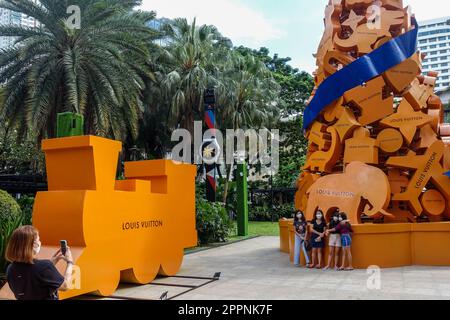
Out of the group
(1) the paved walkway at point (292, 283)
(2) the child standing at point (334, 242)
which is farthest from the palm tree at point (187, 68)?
(2) the child standing at point (334, 242)

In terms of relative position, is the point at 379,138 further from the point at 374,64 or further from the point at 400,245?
the point at 400,245

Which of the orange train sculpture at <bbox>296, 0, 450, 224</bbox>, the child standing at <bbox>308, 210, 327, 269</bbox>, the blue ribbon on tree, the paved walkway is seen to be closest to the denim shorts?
the child standing at <bbox>308, 210, 327, 269</bbox>

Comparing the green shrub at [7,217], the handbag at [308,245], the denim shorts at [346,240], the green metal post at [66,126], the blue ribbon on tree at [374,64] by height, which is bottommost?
the handbag at [308,245]

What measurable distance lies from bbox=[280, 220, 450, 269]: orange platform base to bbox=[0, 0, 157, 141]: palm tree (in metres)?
10.3

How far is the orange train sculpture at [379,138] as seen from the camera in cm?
1038

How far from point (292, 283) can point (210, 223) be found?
6.69m

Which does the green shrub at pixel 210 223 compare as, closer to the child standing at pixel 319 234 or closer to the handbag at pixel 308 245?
the handbag at pixel 308 245

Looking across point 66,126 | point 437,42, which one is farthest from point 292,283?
point 437,42

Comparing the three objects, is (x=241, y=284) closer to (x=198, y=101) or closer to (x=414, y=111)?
(x=414, y=111)

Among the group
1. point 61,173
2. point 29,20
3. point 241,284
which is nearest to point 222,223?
point 241,284

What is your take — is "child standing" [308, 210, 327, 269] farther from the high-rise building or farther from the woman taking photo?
the high-rise building

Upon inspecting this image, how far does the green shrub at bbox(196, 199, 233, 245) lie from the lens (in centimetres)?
1443

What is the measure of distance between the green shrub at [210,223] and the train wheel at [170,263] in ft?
16.5

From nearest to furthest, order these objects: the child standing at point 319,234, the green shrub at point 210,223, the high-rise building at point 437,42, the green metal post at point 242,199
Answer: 1. the child standing at point 319,234
2. the green shrub at point 210,223
3. the green metal post at point 242,199
4. the high-rise building at point 437,42
